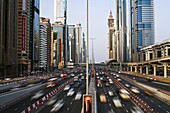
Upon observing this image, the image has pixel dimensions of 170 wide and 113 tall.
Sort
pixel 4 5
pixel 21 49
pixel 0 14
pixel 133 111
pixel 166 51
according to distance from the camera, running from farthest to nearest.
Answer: pixel 166 51
pixel 21 49
pixel 4 5
pixel 0 14
pixel 133 111

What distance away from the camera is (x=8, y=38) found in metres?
133

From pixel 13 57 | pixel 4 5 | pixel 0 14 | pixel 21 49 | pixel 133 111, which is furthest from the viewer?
pixel 21 49

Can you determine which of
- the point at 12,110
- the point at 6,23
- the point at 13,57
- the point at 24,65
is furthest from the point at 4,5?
the point at 12,110

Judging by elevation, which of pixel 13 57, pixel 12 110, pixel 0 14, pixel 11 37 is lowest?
pixel 12 110

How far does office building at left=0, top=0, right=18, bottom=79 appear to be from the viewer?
4933 inches

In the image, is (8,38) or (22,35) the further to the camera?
(22,35)

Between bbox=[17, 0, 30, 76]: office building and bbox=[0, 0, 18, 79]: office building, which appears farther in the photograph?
bbox=[17, 0, 30, 76]: office building

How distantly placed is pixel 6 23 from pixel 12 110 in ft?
343

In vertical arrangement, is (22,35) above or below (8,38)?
above

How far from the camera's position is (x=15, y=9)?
14700cm

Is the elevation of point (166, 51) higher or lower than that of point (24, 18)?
lower

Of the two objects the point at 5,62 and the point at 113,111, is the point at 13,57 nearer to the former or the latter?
the point at 5,62

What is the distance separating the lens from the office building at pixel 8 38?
411ft

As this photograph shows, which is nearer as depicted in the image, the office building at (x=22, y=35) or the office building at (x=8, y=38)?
the office building at (x=8, y=38)
